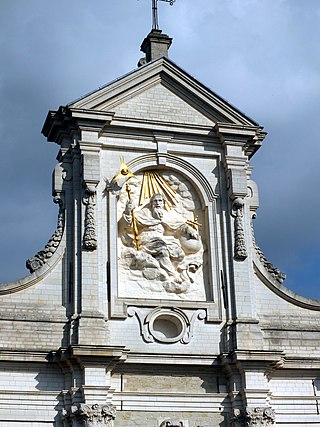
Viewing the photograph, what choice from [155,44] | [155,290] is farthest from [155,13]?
[155,290]

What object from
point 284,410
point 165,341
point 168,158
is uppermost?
point 168,158

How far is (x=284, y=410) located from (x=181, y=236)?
15.1 feet

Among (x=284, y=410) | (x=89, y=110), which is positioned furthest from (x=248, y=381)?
(x=89, y=110)

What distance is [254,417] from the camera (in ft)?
65.5

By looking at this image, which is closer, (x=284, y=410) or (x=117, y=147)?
(x=284, y=410)

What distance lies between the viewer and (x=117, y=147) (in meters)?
22.1

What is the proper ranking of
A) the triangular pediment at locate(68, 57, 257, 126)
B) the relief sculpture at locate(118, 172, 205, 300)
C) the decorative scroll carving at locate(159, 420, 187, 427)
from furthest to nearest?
the triangular pediment at locate(68, 57, 257, 126) → the relief sculpture at locate(118, 172, 205, 300) → the decorative scroll carving at locate(159, 420, 187, 427)

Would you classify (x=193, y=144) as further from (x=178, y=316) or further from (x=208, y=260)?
(x=178, y=316)

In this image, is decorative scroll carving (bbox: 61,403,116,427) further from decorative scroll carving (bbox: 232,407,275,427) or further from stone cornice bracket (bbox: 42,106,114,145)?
stone cornice bracket (bbox: 42,106,114,145)

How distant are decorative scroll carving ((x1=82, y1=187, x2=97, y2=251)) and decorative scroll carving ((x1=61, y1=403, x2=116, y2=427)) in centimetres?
359

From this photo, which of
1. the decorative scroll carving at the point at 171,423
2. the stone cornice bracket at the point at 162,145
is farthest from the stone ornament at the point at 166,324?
the stone cornice bracket at the point at 162,145

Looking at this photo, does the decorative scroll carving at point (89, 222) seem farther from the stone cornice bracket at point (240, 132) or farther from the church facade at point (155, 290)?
the stone cornice bracket at point (240, 132)

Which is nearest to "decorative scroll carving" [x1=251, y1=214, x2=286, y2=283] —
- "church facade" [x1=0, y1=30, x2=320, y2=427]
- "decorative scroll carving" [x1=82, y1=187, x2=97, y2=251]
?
"church facade" [x1=0, y1=30, x2=320, y2=427]

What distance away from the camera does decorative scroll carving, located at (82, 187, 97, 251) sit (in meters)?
20.8
